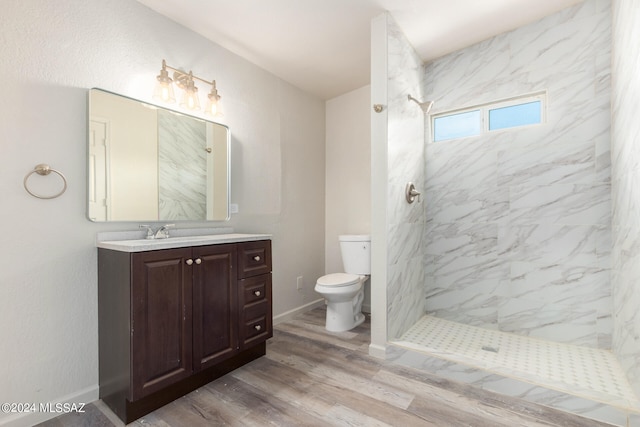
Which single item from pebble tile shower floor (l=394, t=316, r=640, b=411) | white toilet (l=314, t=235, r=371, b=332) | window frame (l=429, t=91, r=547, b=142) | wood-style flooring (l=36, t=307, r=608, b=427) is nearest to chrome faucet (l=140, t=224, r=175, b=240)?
wood-style flooring (l=36, t=307, r=608, b=427)

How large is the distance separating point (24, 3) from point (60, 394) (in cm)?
206

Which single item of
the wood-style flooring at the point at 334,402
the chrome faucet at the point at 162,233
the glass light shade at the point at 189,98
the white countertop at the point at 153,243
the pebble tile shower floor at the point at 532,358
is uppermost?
the glass light shade at the point at 189,98

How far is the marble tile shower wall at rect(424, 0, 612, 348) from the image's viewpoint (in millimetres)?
2113

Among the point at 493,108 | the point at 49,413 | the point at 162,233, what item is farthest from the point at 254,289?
the point at 493,108

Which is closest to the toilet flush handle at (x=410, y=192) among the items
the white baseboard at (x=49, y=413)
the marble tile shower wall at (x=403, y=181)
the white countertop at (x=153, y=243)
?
the marble tile shower wall at (x=403, y=181)

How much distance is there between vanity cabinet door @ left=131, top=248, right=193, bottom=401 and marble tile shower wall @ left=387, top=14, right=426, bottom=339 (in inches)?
55.6

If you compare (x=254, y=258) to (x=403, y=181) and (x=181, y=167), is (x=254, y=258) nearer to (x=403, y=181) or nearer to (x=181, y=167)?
(x=181, y=167)

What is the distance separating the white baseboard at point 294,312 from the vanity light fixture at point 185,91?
1.98 meters

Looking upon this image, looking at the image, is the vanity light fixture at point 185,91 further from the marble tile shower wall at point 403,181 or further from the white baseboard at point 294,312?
the white baseboard at point 294,312

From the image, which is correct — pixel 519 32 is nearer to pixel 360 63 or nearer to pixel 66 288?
pixel 360 63

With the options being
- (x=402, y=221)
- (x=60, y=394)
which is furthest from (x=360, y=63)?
(x=60, y=394)

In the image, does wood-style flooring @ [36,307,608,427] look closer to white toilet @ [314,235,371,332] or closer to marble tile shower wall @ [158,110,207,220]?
white toilet @ [314,235,371,332]

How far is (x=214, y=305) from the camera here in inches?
73.4

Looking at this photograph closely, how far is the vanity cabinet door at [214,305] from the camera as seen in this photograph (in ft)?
5.80
